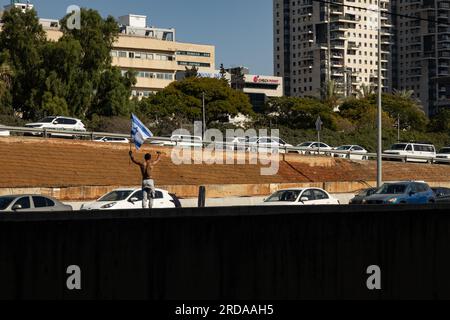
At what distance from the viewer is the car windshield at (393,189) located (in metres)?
34.1

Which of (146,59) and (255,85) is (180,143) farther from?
(255,85)

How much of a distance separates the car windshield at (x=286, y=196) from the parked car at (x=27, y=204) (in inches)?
342

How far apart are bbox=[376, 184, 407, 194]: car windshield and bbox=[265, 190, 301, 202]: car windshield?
4.05 m

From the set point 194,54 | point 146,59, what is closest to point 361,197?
point 146,59

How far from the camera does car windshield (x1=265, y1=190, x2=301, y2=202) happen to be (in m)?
31.8

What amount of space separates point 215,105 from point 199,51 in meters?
61.2

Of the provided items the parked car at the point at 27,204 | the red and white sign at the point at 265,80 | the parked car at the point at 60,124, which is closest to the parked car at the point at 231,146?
the parked car at the point at 60,124

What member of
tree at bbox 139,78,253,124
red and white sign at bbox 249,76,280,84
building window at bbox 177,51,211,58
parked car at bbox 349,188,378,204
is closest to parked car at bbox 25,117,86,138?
parked car at bbox 349,188,378,204

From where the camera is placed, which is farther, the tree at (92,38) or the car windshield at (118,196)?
the tree at (92,38)

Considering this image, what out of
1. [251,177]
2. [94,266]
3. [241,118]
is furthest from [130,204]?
[241,118]

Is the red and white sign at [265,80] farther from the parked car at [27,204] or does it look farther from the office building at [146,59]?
the parked car at [27,204]

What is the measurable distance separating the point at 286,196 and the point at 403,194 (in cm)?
480

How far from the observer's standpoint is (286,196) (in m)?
Answer: 32.2
